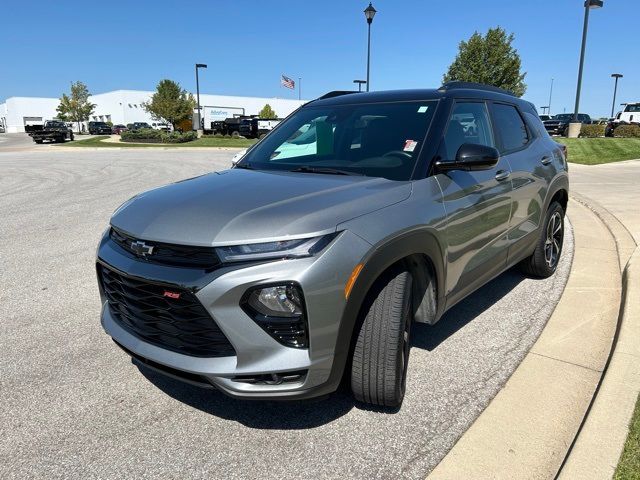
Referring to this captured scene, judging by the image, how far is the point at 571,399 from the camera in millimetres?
2781

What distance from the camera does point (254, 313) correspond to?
2.11 metres

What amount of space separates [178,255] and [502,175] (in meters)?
2.48

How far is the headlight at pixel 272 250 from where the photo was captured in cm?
210

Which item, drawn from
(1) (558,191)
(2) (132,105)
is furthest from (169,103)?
(1) (558,191)

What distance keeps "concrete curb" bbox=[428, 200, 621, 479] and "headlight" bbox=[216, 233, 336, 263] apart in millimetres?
1173

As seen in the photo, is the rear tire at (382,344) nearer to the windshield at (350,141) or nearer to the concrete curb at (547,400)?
the concrete curb at (547,400)

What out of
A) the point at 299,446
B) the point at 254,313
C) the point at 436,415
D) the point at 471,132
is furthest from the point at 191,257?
the point at 471,132

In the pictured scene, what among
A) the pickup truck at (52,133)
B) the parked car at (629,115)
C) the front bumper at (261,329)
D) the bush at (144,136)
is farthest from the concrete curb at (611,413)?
the pickup truck at (52,133)

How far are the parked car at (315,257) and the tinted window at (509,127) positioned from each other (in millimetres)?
525

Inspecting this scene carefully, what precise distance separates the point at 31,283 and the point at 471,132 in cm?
429

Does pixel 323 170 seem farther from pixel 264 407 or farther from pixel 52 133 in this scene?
pixel 52 133

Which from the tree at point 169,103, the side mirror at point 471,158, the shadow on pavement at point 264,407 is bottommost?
the shadow on pavement at point 264,407

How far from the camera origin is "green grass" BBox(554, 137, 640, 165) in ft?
55.2

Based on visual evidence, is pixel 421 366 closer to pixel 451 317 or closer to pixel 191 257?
pixel 451 317
